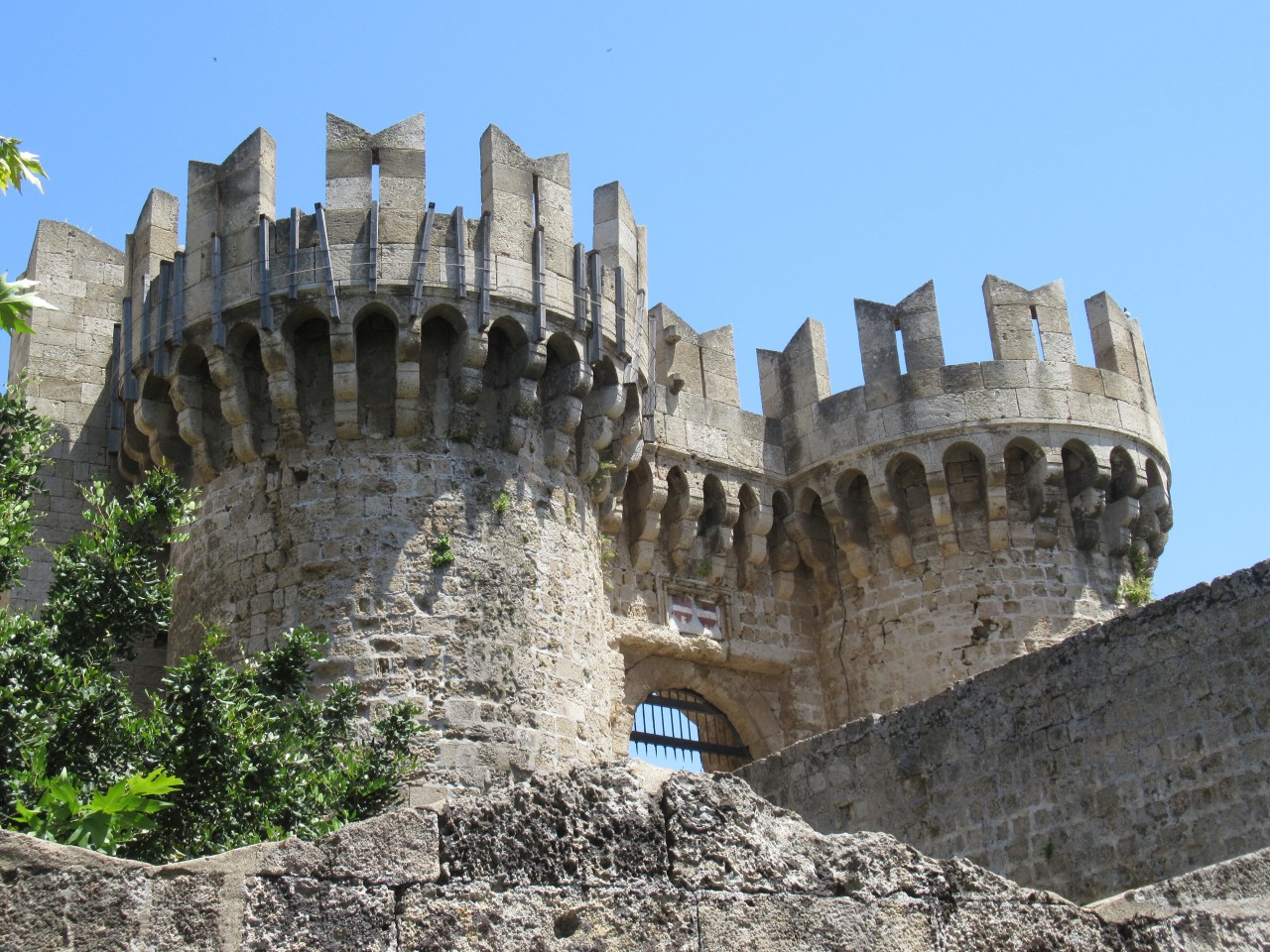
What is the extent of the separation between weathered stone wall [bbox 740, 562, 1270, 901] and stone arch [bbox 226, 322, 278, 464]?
4810mm

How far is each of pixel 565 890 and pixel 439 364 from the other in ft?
28.8

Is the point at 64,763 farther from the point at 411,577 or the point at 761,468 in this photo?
the point at 761,468

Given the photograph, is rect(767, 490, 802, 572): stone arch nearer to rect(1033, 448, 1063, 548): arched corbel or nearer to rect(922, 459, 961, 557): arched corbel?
rect(922, 459, 961, 557): arched corbel

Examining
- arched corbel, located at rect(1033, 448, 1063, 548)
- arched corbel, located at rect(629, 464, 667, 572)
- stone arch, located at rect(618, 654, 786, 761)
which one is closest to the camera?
stone arch, located at rect(618, 654, 786, 761)

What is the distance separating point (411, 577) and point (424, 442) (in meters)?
1.10

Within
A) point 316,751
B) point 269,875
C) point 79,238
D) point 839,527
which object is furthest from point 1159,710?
point 79,238

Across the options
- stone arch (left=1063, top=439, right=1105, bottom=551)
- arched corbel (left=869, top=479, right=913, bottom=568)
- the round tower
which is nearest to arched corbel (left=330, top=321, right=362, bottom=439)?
the round tower

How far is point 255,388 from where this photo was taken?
1255 cm

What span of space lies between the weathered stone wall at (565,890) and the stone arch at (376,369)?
821 cm

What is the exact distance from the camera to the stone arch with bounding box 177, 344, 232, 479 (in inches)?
495

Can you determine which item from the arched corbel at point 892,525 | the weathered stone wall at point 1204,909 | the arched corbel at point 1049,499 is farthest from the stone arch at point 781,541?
the weathered stone wall at point 1204,909

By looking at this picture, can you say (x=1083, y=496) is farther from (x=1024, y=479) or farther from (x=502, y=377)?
(x=502, y=377)

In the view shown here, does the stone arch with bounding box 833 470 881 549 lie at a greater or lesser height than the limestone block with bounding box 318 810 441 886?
greater

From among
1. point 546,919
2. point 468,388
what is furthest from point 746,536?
point 546,919
